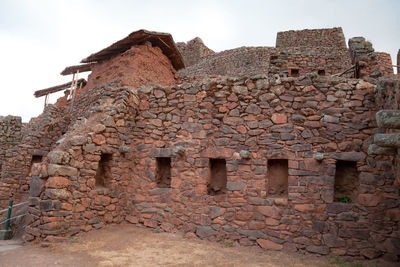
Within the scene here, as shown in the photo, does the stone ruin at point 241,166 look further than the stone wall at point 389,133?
Yes

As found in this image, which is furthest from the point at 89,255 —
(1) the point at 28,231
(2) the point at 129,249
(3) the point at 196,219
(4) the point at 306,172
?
(4) the point at 306,172

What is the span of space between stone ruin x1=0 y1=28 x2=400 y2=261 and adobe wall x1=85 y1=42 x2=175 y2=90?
238 cm

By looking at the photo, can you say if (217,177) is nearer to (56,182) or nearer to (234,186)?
(234,186)

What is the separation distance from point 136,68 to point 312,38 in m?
13.1

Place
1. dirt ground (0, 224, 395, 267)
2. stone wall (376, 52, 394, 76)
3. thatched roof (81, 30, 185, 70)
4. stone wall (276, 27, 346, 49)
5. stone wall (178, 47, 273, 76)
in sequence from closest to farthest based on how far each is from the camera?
dirt ground (0, 224, 395, 267) → thatched roof (81, 30, 185, 70) → stone wall (376, 52, 394, 76) → stone wall (276, 27, 346, 49) → stone wall (178, 47, 273, 76)

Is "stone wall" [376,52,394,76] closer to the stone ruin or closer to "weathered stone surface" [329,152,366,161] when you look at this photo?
the stone ruin

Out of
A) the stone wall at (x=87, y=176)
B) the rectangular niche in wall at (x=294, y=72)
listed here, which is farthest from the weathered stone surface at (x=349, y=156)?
the rectangular niche in wall at (x=294, y=72)

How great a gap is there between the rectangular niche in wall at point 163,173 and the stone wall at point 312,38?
1429 centimetres

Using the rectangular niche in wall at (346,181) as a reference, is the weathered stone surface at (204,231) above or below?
below

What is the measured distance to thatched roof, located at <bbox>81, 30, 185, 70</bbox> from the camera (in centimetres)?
972

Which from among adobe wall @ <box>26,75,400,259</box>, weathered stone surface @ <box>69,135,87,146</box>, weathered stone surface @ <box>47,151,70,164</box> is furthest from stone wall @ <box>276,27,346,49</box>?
weathered stone surface @ <box>47,151,70,164</box>

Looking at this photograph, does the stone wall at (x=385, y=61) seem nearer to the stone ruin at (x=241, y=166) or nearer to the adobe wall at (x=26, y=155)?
the stone ruin at (x=241, y=166)

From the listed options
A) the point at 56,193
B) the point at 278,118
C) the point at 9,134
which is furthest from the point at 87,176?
the point at 9,134

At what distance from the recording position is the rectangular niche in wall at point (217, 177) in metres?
6.33
